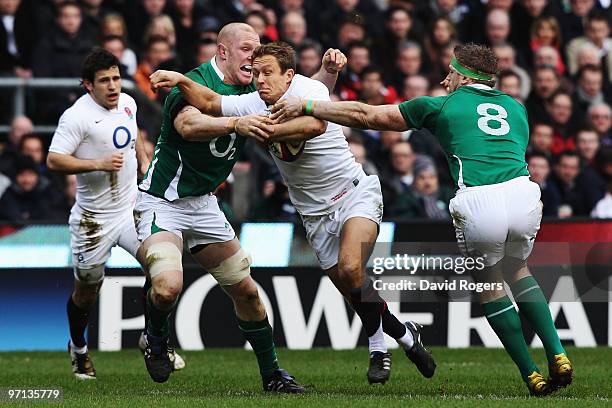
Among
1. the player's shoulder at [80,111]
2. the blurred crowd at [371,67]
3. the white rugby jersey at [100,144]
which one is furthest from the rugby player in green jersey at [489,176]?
the blurred crowd at [371,67]

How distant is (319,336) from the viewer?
1360 cm

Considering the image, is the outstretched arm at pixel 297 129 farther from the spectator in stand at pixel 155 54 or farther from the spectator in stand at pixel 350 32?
the spectator in stand at pixel 350 32

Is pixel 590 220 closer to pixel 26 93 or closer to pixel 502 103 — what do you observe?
pixel 502 103

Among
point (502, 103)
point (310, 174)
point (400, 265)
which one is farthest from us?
point (400, 265)

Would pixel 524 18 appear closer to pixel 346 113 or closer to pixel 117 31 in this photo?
pixel 117 31

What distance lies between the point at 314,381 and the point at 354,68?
21.6ft

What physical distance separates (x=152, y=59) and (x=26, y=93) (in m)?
1.57

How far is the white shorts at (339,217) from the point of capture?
1005cm

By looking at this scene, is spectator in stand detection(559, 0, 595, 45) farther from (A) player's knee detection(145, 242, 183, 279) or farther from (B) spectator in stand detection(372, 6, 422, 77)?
(A) player's knee detection(145, 242, 183, 279)

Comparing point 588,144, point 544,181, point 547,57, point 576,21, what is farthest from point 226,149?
point 576,21

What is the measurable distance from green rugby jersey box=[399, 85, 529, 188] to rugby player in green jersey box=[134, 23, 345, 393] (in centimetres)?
117

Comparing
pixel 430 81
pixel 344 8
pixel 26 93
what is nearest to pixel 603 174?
pixel 430 81

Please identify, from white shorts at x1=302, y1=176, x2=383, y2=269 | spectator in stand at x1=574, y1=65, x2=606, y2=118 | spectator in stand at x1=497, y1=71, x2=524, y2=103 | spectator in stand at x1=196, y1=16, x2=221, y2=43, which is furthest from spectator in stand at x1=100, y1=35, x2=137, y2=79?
spectator in stand at x1=574, y1=65, x2=606, y2=118

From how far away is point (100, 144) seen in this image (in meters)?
11.5
